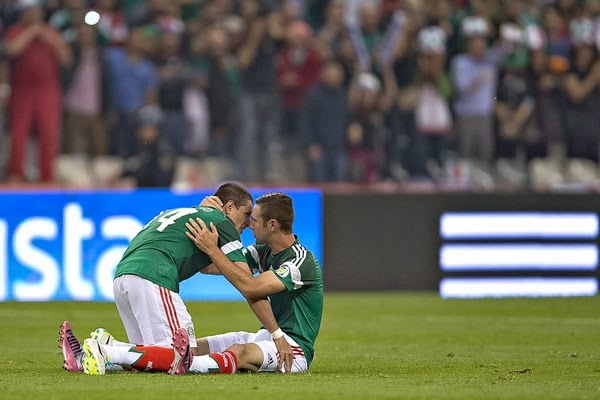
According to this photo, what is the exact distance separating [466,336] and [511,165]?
7.04 metres

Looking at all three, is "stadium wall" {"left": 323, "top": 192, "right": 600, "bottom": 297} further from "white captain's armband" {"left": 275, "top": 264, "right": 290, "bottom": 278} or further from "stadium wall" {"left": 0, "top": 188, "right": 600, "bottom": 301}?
"white captain's armband" {"left": 275, "top": 264, "right": 290, "bottom": 278}

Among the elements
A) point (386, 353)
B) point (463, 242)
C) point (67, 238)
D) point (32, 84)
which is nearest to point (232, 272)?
point (386, 353)

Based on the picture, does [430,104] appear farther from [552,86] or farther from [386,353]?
[386,353]

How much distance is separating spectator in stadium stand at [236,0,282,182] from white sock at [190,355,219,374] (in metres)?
9.36

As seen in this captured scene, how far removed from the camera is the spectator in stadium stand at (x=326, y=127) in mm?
17906

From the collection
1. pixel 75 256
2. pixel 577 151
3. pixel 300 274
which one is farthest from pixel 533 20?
pixel 300 274

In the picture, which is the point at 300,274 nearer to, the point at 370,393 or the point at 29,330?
the point at 370,393

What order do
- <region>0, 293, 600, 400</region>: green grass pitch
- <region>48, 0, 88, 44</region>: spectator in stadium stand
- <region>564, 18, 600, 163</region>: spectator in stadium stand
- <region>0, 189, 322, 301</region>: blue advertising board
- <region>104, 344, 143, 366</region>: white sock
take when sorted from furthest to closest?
<region>564, 18, 600, 163</region>: spectator in stadium stand
<region>48, 0, 88, 44</region>: spectator in stadium stand
<region>0, 189, 322, 301</region>: blue advertising board
<region>104, 344, 143, 366</region>: white sock
<region>0, 293, 600, 400</region>: green grass pitch

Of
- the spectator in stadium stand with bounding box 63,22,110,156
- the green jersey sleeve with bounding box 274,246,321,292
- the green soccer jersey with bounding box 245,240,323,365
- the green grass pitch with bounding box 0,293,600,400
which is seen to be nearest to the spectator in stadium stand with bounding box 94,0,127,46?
the spectator in stadium stand with bounding box 63,22,110,156

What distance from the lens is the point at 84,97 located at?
17.6 meters

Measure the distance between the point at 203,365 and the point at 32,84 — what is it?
31.3 feet

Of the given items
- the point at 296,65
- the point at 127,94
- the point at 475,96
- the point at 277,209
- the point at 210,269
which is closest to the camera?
the point at 277,209

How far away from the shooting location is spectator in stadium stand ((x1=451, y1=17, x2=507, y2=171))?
739 inches

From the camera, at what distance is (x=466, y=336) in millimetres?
12688
